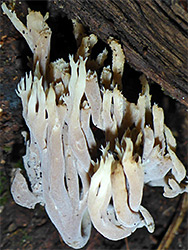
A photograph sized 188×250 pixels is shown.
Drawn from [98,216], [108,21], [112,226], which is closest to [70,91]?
[108,21]

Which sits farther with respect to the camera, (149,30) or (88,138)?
(88,138)

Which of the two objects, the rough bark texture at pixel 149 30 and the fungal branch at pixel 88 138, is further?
the fungal branch at pixel 88 138

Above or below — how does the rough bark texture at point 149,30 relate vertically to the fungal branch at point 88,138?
above

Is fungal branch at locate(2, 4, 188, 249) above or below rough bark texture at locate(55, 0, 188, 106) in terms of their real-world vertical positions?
below

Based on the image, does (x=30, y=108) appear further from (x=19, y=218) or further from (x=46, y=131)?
(x=19, y=218)

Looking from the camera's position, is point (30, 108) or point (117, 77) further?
point (117, 77)
